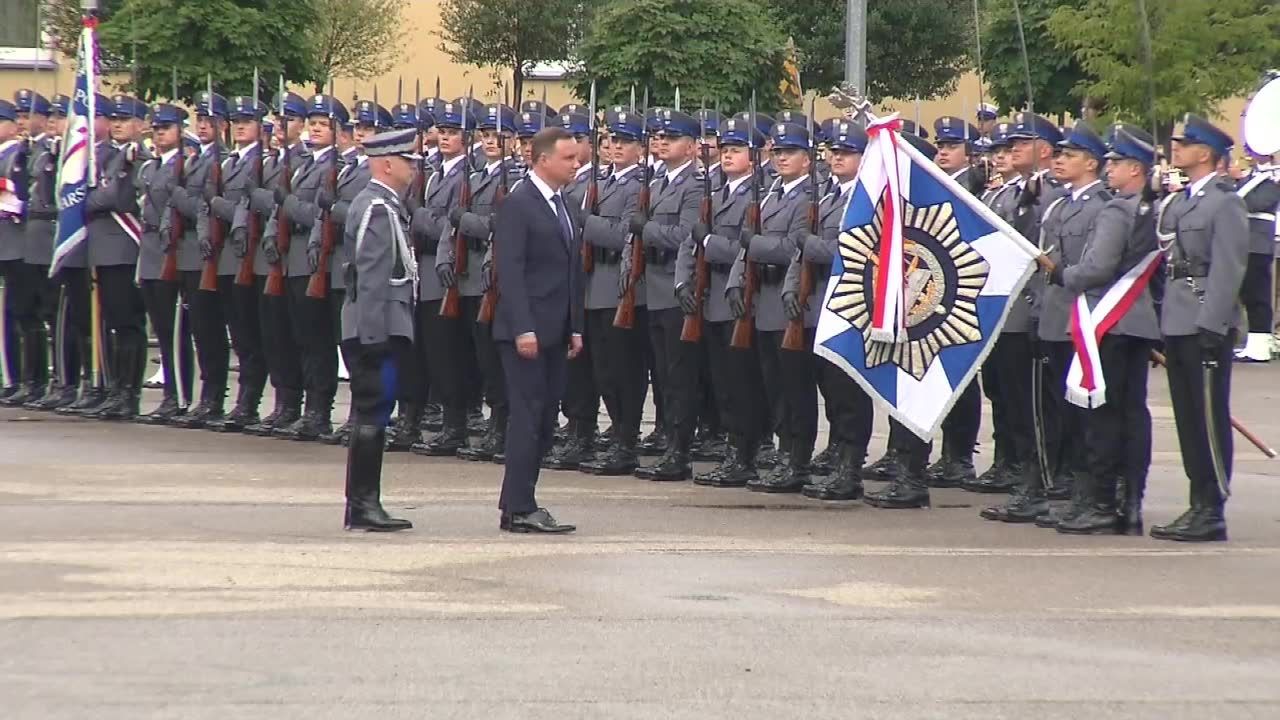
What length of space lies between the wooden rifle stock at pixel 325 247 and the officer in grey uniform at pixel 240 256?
79 cm

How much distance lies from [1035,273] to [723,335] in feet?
6.21

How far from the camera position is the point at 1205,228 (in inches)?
400

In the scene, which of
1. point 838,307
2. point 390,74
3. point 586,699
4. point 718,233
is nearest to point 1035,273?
point 838,307

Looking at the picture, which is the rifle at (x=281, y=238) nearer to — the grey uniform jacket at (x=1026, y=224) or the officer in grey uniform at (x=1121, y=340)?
the grey uniform jacket at (x=1026, y=224)

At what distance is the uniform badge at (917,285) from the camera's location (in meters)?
11.2

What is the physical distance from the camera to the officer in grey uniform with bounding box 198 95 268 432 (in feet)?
46.9

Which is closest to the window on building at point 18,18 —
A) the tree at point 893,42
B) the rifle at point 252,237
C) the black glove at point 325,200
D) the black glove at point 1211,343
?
the tree at point 893,42

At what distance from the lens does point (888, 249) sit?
36.7 ft

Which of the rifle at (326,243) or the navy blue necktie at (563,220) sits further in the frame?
the rifle at (326,243)

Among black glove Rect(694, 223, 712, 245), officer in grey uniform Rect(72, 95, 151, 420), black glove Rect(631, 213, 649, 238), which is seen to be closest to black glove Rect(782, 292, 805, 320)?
black glove Rect(694, 223, 712, 245)

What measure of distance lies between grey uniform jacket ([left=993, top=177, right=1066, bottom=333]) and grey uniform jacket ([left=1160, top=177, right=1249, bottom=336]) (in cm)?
100

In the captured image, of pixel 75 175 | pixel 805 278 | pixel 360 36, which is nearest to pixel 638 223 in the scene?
pixel 805 278

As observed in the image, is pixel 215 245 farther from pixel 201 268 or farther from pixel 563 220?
pixel 563 220

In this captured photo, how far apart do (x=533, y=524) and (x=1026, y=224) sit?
10.2 feet
